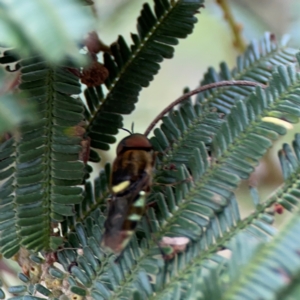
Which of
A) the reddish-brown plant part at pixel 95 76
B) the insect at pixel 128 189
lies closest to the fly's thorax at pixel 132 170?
the insect at pixel 128 189

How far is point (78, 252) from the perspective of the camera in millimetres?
578

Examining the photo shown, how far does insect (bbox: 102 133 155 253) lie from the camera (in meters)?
0.51

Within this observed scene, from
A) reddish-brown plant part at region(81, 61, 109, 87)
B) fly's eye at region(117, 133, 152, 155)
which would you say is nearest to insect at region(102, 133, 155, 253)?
fly's eye at region(117, 133, 152, 155)

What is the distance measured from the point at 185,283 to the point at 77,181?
0.73ft

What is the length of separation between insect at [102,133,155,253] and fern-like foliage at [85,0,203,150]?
61 mm

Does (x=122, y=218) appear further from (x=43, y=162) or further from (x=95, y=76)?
(x=95, y=76)

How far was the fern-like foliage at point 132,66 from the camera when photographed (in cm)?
67

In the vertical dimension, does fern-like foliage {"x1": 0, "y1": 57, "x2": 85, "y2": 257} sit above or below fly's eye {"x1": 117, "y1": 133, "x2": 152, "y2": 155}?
below

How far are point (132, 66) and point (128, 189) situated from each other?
23 centimetres

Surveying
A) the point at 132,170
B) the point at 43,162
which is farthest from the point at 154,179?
the point at 43,162

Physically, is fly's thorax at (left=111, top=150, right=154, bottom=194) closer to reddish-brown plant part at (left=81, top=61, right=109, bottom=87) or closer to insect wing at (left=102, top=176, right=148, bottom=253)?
insect wing at (left=102, top=176, right=148, bottom=253)

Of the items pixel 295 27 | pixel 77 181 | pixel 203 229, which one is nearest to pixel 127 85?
pixel 77 181

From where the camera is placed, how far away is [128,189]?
56 centimetres

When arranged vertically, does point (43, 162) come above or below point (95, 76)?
below
